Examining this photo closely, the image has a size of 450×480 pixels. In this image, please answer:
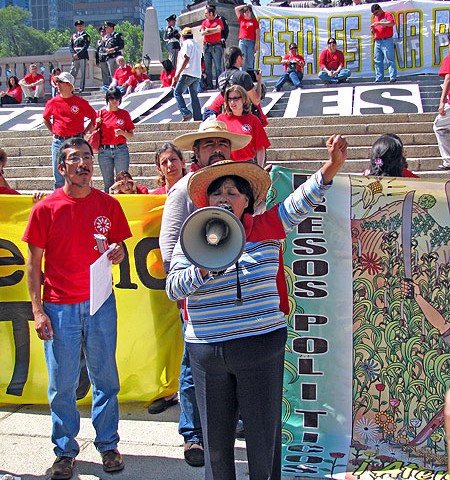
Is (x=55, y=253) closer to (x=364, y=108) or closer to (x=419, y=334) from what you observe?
(x=419, y=334)

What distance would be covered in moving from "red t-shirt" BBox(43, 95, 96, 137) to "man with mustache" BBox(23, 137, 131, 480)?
543 cm

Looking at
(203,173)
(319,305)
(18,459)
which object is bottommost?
(18,459)

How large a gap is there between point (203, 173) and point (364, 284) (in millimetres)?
1360

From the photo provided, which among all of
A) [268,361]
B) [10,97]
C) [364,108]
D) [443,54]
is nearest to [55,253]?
[268,361]

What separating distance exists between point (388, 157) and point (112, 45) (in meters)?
16.3

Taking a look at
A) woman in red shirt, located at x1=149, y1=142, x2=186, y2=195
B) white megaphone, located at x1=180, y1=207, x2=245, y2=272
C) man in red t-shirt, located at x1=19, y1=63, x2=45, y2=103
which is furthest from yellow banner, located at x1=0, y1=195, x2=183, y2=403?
man in red t-shirt, located at x1=19, y1=63, x2=45, y2=103

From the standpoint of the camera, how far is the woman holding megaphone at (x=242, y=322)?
2783mm

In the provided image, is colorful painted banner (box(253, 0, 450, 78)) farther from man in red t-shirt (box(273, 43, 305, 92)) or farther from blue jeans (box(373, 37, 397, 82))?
blue jeans (box(373, 37, 397, 82))

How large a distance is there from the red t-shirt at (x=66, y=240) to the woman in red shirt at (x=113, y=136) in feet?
17.0

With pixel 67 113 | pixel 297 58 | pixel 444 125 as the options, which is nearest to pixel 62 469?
pixel 67 113

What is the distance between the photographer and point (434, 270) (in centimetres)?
372

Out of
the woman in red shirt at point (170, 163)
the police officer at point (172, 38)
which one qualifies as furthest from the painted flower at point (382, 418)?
the police officer at point (172, 38)

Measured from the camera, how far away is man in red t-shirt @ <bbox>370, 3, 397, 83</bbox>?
15344 mm

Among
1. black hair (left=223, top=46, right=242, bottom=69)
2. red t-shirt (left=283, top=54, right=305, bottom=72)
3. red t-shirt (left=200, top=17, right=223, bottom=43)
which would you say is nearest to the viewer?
black hair (left=223, top=46, right=242, bottom=69)
